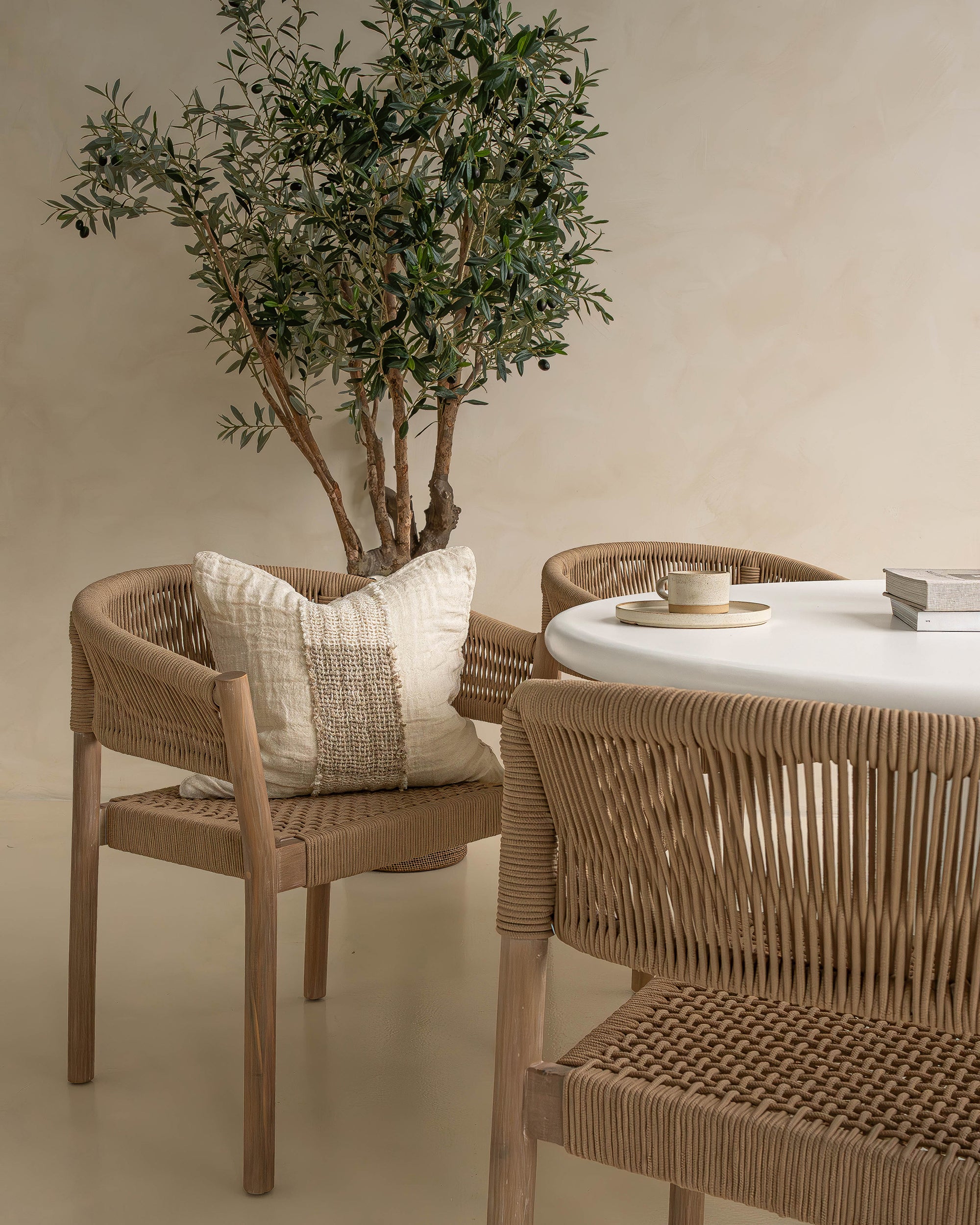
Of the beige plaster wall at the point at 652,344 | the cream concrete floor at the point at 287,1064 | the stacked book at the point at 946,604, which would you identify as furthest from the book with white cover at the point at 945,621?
the beige plaster wall at the point at 652,344

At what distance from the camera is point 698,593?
4.48ft

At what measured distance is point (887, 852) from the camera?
72cm

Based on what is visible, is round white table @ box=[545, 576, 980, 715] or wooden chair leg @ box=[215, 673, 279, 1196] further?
wooden chair leg @ box=[215, 673, 279, 1196]

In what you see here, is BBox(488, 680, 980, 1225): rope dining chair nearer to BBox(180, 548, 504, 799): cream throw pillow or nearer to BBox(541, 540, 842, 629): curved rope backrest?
BBox(180, 548, 504, 799): cream throw pillow

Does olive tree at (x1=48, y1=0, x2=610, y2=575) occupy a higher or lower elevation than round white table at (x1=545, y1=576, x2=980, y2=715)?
higher

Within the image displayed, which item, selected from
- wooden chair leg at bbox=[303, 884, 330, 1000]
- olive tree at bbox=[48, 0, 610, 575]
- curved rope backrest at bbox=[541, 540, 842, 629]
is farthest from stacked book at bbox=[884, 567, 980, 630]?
olive tree at bbox=[48, 0, 610, 575]

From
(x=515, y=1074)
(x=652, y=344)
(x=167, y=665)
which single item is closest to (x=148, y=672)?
(x=167, y=665)

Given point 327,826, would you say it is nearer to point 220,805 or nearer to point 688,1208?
point 220,805

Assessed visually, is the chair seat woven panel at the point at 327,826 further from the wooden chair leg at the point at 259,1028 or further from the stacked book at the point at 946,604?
the stacked book at the point at 946,604

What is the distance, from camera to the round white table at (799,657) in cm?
93

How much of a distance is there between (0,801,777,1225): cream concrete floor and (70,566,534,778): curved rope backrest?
20.3 inches

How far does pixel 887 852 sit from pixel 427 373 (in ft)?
5.55

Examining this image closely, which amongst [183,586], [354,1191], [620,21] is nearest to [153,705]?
[183,586]

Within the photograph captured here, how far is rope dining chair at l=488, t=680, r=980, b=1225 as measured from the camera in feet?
2.34
